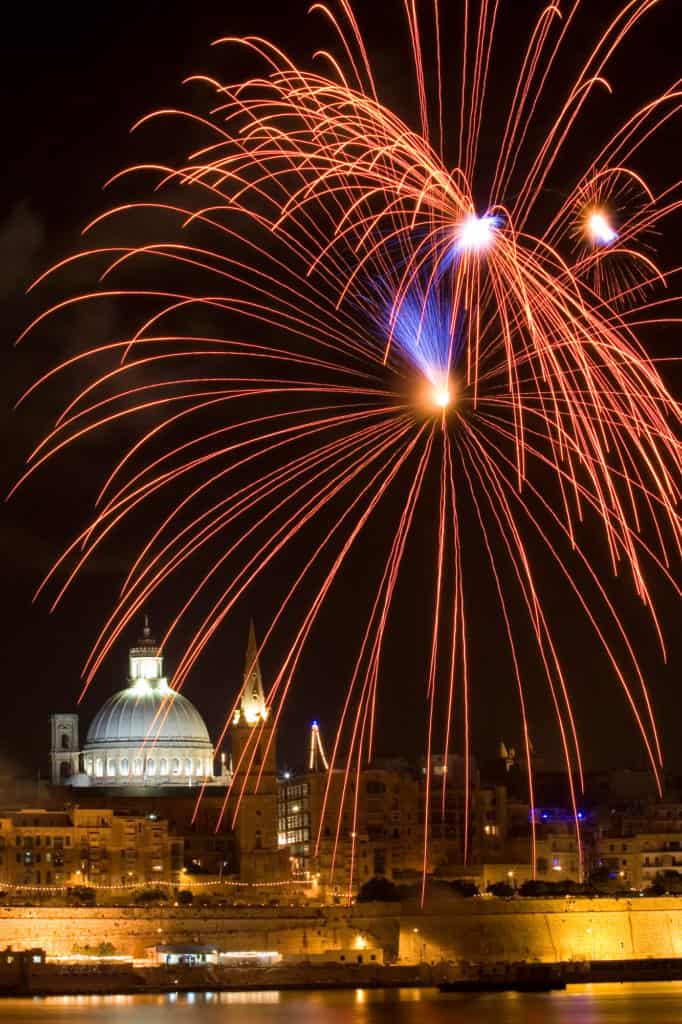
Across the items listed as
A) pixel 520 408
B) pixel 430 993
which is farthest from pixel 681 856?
pixel 520 408

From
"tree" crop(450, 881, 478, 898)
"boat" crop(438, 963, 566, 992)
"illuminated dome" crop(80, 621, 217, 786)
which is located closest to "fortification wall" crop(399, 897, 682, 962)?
"tree" crop(450, 881, 478, 898)

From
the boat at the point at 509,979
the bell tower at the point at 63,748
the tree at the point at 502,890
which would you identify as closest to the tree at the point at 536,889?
the tree at the point at 502,890

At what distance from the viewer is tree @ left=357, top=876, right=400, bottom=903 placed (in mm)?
91750

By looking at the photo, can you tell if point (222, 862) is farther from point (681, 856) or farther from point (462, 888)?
point (681, 856)

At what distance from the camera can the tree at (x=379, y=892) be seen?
9175 centimetres

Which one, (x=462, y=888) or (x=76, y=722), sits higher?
(x=76, y=722)

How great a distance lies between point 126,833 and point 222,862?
531 centimetres

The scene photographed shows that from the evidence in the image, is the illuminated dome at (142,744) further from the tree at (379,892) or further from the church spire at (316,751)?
the tree at (379,892)

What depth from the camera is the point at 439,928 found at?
87.9 m

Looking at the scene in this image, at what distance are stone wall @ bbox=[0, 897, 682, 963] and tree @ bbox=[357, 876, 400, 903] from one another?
2.39m

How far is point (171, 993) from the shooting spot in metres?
78.6

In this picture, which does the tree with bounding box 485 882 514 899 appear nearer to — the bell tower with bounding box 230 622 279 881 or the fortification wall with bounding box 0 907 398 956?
the fortification wall with bounding box 0 907 398 956

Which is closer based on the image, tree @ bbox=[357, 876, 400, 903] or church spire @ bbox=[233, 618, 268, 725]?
tree @ bbox=[357, 876, 400, 903]

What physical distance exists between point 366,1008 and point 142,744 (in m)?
61.2
